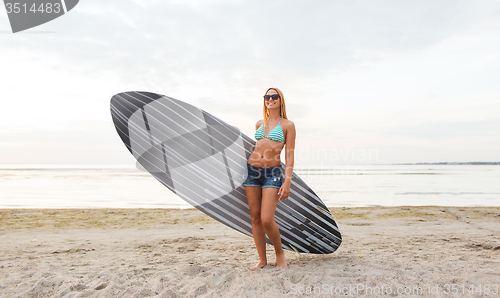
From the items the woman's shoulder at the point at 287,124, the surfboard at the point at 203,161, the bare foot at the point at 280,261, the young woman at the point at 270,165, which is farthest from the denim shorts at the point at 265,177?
the bare foot at the point at 280,261

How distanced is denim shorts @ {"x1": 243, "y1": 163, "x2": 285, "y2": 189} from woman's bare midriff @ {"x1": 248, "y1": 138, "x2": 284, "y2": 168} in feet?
0.15

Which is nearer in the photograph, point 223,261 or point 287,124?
point 287,124

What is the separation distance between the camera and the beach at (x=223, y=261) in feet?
9.59

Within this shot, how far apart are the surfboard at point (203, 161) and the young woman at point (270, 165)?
0.31 meters

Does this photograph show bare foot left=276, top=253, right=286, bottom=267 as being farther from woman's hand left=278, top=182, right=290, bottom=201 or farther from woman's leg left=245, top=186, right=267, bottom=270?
woman's hand left=278, top=182, right=290, bottom=201

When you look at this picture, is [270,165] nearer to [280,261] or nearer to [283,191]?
[283,191]

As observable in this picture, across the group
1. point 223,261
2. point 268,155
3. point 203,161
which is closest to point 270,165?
point 268,155

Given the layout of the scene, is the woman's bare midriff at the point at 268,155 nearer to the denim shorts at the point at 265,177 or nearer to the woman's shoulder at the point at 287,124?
the denim shorts at the point at 265,177

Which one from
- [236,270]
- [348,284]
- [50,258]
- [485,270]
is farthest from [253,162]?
[50,258]

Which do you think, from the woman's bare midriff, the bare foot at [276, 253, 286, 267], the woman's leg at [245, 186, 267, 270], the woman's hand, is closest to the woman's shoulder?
the woman's bare midriff

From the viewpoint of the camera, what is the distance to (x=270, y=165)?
325cm

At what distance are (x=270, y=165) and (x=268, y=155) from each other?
0.10 m

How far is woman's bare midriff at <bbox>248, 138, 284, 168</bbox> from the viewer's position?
3.24 m

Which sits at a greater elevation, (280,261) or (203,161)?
(203,161)
